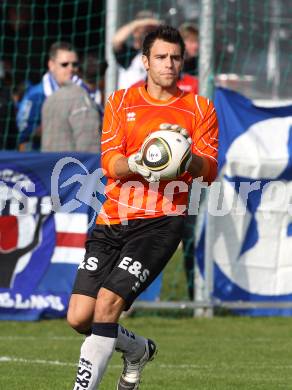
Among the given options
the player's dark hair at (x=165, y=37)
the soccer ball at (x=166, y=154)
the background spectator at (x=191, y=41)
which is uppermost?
the player's dark hair at (x=165, y=37)

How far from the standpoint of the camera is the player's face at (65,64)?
11680 millimetres

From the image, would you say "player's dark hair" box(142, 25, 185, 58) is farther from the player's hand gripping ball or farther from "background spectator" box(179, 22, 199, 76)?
"background spectator" box(179, 22, 199, 76)

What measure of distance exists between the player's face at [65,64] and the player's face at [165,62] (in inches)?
200

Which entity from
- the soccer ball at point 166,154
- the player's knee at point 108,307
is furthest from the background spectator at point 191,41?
the player's knee at point 108,307

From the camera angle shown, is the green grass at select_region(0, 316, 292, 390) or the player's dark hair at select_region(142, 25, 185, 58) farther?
the green grass at select_region(0, 316, 292, 390)

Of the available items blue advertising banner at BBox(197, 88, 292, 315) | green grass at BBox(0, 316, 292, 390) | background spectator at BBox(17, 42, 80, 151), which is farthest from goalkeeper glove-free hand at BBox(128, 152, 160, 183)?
background spectator at BBox(17, 42, 80, 151)

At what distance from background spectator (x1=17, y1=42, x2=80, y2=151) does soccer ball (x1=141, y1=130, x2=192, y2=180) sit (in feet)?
18.5

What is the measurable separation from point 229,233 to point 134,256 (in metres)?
4.83

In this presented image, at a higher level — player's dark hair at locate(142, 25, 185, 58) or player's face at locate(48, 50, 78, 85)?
player's dark hair at locate(142, 25, 185, 58)

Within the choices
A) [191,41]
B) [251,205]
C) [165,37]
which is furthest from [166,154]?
[191,41]

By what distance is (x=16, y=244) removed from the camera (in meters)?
10.7

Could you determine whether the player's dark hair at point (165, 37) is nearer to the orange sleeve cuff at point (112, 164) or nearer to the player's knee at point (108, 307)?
the orange sleeve cuff at point (112, 164)

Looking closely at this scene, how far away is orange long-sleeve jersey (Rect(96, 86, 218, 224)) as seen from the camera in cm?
648

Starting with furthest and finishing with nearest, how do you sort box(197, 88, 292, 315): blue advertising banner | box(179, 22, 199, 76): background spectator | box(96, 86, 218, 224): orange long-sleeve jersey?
box(179, 22, 199, 76): background spectator < box(197, 88, 292, 315): blue advertising banner < box(96, 86, 218, 224): orange long-sleeve jersey
